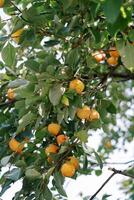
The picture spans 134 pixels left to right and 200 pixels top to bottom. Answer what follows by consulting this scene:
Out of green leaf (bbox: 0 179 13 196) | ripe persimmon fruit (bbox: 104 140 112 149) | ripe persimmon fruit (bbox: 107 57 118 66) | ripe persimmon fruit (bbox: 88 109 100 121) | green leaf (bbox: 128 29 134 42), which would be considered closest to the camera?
green leaf (bbox: 128 29 134 42)

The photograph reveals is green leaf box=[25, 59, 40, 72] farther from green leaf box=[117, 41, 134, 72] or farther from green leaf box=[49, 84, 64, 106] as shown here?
green leaf box=[117, 41, 134, 72]

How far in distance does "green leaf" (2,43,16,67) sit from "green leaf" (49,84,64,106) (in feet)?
1.30

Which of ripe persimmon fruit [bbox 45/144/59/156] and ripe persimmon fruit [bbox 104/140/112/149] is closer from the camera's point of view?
ripe persimmon fruit [bbox 45/144/59/156]

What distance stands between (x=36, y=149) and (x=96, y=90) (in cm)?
47

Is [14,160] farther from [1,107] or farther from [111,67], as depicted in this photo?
[111,67]

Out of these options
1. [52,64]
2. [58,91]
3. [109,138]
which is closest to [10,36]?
[52,64]

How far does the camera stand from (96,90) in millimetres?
2295

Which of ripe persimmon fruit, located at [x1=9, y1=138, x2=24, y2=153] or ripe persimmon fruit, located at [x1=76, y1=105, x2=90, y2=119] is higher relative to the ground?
ripe persimmon fruit, located at [x1=76, y1=105, x2=90, y2=119]

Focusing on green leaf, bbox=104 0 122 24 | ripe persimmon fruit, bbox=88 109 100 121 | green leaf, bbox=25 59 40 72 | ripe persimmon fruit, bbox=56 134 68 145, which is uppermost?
green leaf, bbox=104 0 122 24

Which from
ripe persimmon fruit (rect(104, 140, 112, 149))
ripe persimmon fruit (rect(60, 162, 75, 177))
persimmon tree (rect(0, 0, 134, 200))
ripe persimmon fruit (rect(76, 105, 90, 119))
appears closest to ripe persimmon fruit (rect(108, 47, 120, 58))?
persimmon tree (rect(0, 0, 134, 200))

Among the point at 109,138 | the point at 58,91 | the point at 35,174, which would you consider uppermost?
the point at 58,91

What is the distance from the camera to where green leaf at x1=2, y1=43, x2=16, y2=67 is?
233cm

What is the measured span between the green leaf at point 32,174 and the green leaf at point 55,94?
324mm

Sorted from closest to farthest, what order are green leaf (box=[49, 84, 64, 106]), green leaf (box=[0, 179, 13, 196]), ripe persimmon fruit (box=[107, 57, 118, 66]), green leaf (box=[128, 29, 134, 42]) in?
green leaf (box=[128, 29, 134, 42])
green leaf (box=[49, 84, 64, 106])
green leaf (box=[0, 179, 13, 196])
ripe persimmon fruit (box=[107, 57, 118, 66])
